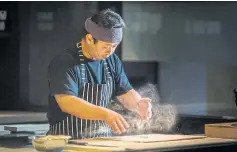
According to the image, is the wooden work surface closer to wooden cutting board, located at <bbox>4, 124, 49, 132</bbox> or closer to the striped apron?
the striped apron

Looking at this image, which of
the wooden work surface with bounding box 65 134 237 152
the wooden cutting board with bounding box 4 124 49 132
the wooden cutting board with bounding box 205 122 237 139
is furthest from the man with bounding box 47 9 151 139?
the wooden cutting board with bounding box 4 124 49 132

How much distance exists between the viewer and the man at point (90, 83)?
2717 millimetres

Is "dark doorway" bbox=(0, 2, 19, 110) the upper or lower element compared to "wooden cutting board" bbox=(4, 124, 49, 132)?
upper

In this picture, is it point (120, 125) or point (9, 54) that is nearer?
point (120, 125)

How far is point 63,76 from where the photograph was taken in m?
2.77

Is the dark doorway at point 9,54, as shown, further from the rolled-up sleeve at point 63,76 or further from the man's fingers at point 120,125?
the man's fingers at point 120,125

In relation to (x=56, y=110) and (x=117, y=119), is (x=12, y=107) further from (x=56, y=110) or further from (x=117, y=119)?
(x=117, y=119)

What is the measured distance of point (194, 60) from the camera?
4348 mm

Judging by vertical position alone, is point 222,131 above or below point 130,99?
below

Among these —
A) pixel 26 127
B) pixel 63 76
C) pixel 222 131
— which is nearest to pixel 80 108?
pixel 63 76

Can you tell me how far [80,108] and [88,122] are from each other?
13.4 inches

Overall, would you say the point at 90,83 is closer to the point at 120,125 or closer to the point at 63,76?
the point at 63,76

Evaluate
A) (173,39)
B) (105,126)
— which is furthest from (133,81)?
(105,126)

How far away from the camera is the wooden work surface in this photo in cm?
230
